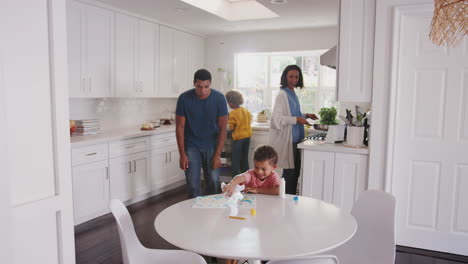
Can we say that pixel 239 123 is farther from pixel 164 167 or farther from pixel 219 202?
pixel 219 202

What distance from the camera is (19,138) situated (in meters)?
1.68

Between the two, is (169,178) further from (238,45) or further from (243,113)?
(238,45)

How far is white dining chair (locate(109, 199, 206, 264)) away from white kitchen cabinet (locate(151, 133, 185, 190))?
298cm

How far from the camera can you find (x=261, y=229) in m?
1.71

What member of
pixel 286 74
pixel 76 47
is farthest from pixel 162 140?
pixel 286 74

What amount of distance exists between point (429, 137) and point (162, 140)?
3.19 meters

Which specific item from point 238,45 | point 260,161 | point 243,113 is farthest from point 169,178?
point 260,161

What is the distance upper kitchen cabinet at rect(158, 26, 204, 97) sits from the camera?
5.40 meters

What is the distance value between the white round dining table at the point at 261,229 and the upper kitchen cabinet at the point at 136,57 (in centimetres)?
302

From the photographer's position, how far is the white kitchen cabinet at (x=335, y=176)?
328 cm

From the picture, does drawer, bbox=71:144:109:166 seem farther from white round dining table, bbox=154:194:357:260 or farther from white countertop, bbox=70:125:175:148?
white round dining table, bbox=154:194:357:260

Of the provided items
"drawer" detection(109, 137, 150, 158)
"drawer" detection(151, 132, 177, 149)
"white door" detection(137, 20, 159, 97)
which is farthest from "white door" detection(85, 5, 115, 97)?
"drawer" detection(151, 132, 177, 149)

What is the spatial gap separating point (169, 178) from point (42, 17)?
3582 millimetres

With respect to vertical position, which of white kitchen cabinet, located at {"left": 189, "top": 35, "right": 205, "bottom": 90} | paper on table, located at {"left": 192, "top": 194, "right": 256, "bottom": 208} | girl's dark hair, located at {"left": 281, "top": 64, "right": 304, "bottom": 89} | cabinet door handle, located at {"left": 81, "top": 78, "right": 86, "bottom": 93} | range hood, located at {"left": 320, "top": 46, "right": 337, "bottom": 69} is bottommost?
paper on table, located at {"left": 192, "top": 194, "right": 256, "bottom": 208}
